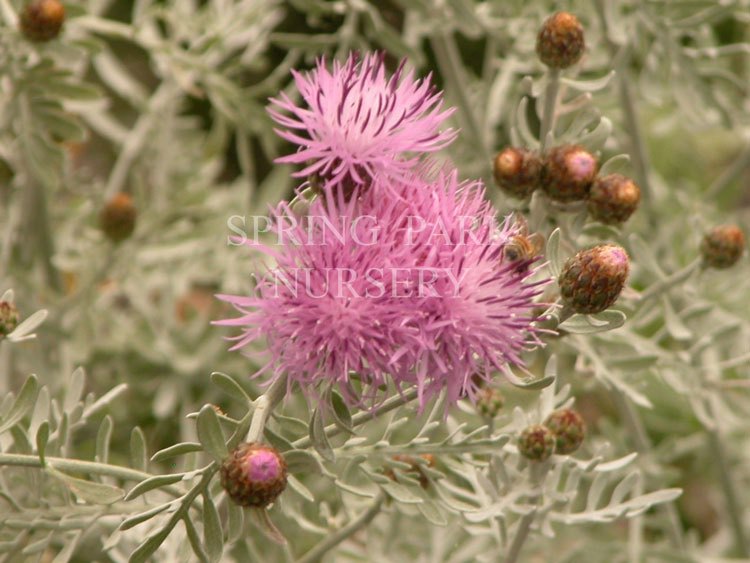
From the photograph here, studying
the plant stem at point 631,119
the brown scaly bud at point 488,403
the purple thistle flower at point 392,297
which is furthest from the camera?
the plant stem at point 631,119

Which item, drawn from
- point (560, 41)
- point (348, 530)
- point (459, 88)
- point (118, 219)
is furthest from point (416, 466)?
point (118, 219)

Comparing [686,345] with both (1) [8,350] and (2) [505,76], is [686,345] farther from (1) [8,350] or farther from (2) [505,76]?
→ (1) [8,350]

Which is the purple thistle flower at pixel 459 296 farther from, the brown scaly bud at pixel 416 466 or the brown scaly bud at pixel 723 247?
the brown scaly bud at pixel 723 247

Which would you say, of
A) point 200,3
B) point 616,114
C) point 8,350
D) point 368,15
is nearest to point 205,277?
point 8,350

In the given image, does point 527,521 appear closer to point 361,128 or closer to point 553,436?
point 553,436

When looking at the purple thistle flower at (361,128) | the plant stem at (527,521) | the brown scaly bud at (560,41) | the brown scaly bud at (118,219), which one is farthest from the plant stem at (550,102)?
the brown scaly bud at (118,219)

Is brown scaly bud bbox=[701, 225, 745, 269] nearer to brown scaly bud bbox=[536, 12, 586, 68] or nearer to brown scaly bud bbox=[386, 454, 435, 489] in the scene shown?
brown scaly bud bbox=[536, 12, 586, 68]
